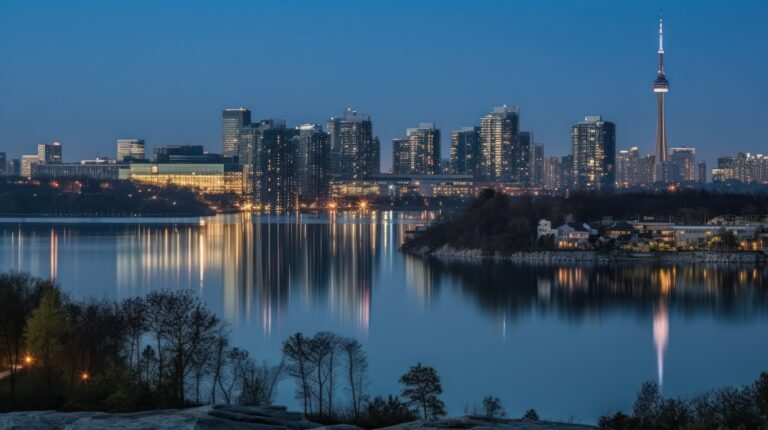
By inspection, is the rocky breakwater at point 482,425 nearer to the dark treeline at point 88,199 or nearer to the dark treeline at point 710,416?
the dark treeline at point 710,416

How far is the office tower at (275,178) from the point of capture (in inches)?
2948

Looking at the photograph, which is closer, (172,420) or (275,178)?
(172,420)

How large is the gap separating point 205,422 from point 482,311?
11.0m

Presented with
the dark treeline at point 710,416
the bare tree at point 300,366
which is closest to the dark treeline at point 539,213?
the bare tree at point 300,366

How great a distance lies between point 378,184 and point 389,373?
2808 inches

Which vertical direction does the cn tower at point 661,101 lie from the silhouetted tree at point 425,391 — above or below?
above

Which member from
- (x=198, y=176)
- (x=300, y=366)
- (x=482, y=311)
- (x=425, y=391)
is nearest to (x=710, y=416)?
(x=425, y=391)

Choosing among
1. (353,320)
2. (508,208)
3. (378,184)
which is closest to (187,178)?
(378,184)

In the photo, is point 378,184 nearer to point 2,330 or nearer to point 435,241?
point 435,241

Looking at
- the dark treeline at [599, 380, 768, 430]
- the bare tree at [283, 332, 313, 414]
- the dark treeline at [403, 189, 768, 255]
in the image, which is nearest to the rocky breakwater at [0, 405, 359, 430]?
the dark treeline at [599, 380, 768, 430]

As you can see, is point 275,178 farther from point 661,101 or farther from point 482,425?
point 482,425

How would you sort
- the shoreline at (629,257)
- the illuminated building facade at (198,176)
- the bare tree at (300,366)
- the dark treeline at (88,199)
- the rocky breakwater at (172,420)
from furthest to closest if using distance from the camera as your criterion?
the illuminated building facade at (198,176), the dark treeline at (88,199), the shoreline at (629,257), the bare tree at (300,366), the rocky breakwater at (172,420)

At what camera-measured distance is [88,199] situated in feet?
200

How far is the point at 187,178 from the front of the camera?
78062 mm
